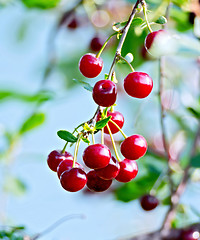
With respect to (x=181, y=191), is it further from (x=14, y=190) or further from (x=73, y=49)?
(x=73, y=49)

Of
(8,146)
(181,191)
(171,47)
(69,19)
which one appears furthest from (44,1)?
(171,47)

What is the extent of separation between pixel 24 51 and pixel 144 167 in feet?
5.19

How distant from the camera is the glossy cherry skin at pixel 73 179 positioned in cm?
94

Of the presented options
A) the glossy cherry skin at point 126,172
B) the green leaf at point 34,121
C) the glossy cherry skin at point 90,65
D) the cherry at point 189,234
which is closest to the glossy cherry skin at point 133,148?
the glossy cherry skin at point 126,172

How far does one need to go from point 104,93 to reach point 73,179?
7.1 inches

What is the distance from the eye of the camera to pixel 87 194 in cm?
243

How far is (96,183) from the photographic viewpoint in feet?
3.28

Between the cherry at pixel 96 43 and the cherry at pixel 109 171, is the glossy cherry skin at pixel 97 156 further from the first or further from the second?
the cherry at pixel 96 43

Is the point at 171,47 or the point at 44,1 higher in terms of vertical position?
the point at 44,1

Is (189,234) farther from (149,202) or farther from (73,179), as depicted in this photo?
(73,179)

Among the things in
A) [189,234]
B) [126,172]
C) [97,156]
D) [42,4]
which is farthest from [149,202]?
[42,4]

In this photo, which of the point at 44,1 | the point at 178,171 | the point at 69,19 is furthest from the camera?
the point at 69,19

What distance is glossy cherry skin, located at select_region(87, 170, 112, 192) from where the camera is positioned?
3.27ft

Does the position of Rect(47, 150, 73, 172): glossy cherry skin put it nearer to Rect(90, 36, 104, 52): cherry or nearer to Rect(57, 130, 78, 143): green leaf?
Rect(57, 130, 78, 143): green leaf
